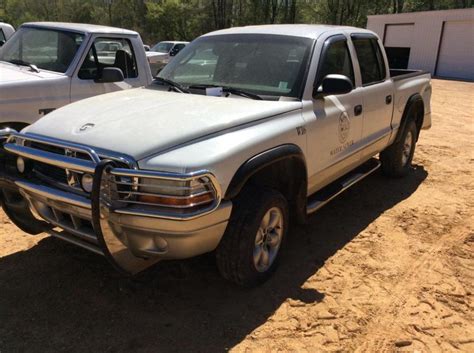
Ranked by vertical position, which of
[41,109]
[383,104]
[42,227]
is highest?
[383,104]

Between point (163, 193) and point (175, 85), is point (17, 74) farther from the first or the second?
point (163, 193)

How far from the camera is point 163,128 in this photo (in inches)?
121

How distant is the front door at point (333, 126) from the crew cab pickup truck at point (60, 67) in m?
2.71

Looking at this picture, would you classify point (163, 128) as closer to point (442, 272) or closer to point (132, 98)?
point (132, 98)

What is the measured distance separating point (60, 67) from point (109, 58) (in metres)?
0.82

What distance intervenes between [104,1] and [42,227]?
6674cm

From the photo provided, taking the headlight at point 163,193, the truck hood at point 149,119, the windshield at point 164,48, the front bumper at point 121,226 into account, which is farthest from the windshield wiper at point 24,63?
the windshield at point 164,48

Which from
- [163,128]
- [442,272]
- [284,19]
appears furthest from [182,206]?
[284,19]

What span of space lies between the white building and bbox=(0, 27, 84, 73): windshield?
68.5 ft

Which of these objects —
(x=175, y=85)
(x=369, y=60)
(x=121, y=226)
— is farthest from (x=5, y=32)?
(x=121, y=226)

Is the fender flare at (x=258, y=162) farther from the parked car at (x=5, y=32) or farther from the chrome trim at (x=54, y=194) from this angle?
the parked car at (x=5, y=32)

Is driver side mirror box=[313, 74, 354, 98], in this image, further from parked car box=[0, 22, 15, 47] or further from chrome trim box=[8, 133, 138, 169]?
parked car box=[0, 22, 15, 47]

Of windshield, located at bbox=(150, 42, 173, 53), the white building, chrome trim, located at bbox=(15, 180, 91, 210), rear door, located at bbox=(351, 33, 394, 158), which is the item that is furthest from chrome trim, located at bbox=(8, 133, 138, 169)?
the white building

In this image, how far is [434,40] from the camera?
27125 millimetres
